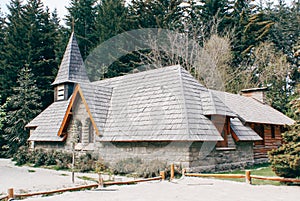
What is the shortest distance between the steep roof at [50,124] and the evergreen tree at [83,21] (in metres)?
12.4

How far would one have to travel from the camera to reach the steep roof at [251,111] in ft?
60.5

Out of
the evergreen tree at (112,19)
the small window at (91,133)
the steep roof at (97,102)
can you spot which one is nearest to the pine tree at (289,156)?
the steep roof at (97,102)

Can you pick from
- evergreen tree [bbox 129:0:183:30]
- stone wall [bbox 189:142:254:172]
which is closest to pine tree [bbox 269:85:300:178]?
stone wall [bbox 189:142:254:172]

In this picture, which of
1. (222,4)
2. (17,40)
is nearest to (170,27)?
(222,4)

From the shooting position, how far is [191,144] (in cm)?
1267

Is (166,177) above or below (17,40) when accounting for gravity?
below

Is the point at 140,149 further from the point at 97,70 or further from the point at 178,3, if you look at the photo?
the point at 178,3

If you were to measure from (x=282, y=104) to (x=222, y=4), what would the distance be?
37.2ft

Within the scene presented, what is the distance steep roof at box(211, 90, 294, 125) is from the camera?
18.4 m

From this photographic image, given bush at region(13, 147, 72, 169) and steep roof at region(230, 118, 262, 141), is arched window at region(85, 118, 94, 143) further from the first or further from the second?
steep roof at region(230, 118, 262, 141)

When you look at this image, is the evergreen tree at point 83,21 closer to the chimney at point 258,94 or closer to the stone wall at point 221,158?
the chimney at point 258,94

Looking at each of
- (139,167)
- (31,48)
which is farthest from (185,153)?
(31,48)

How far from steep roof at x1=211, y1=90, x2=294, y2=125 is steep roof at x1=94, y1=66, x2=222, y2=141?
404 centimetres

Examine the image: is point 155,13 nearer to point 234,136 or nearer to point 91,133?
point 91,133
